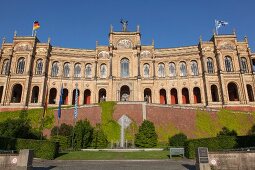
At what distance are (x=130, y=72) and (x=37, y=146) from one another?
121 feet

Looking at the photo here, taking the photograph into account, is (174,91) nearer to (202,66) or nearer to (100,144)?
(202,66)

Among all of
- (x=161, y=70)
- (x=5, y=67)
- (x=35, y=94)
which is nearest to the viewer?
(x=5, y=67)

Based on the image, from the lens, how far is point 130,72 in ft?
184

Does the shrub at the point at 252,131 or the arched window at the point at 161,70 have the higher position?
the arched window at the point at 161,70

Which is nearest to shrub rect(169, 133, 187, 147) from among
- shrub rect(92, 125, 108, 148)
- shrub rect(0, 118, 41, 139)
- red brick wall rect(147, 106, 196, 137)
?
red brick wall rect(147, 106, 196, 137)

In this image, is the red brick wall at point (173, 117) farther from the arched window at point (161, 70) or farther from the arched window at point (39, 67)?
the arched window at point (39, 67)

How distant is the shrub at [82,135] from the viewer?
2991cm

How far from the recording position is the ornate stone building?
52.2 meters

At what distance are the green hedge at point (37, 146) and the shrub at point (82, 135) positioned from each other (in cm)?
795

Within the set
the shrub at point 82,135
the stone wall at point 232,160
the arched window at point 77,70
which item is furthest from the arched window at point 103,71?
the stone wall at point 232,160

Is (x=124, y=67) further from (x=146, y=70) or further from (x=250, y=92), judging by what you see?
(x=250, y=92)

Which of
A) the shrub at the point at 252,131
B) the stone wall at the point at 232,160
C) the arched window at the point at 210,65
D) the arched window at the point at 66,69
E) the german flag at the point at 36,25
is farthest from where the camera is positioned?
the arched window at the point at 66,69

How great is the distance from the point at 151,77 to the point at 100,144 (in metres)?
28.1

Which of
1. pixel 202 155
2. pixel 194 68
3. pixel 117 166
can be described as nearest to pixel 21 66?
pixel 194 68
